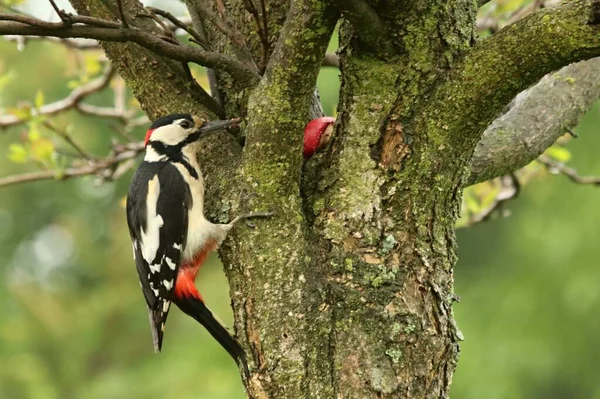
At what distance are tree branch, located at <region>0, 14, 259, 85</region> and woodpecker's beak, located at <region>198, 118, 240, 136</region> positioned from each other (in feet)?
0.52

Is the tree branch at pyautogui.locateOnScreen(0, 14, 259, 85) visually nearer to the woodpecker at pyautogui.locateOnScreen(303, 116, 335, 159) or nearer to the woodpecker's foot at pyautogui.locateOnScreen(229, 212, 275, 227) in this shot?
the woodpecker at pyautogui.locateOnScreen(303, 116, 335, 159)

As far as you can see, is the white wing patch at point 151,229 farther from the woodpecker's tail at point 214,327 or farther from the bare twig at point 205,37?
the bare twig at point 205,37

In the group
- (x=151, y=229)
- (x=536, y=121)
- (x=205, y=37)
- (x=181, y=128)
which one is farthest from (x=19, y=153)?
(x=536, y=121)

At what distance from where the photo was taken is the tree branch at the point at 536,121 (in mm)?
2494

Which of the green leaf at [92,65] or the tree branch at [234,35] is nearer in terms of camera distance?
the tree branch at [234,35]

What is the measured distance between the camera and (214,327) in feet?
7.86

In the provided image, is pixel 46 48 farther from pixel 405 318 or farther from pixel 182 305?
pixel 405 318

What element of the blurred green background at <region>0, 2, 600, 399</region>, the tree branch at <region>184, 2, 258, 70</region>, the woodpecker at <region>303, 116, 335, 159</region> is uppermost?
the tree branch at <region>184, 2, 258, 70</region>

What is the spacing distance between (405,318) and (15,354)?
21.6 feet

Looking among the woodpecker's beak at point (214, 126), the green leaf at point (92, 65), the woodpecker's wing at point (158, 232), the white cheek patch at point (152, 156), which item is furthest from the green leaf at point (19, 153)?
the woodpecker's beak at point (214, 126)

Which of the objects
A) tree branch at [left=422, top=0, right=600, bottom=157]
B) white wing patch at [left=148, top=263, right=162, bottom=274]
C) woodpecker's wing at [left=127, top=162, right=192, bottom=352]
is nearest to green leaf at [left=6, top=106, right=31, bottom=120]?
woodpecker's wing at [left=127, top=162, right=192, bottom=352]

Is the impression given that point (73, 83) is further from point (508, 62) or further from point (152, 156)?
point (508, 62)

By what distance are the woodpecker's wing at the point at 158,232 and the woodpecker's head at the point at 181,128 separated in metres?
0.15

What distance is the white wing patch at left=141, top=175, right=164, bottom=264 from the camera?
2760 millimetres
